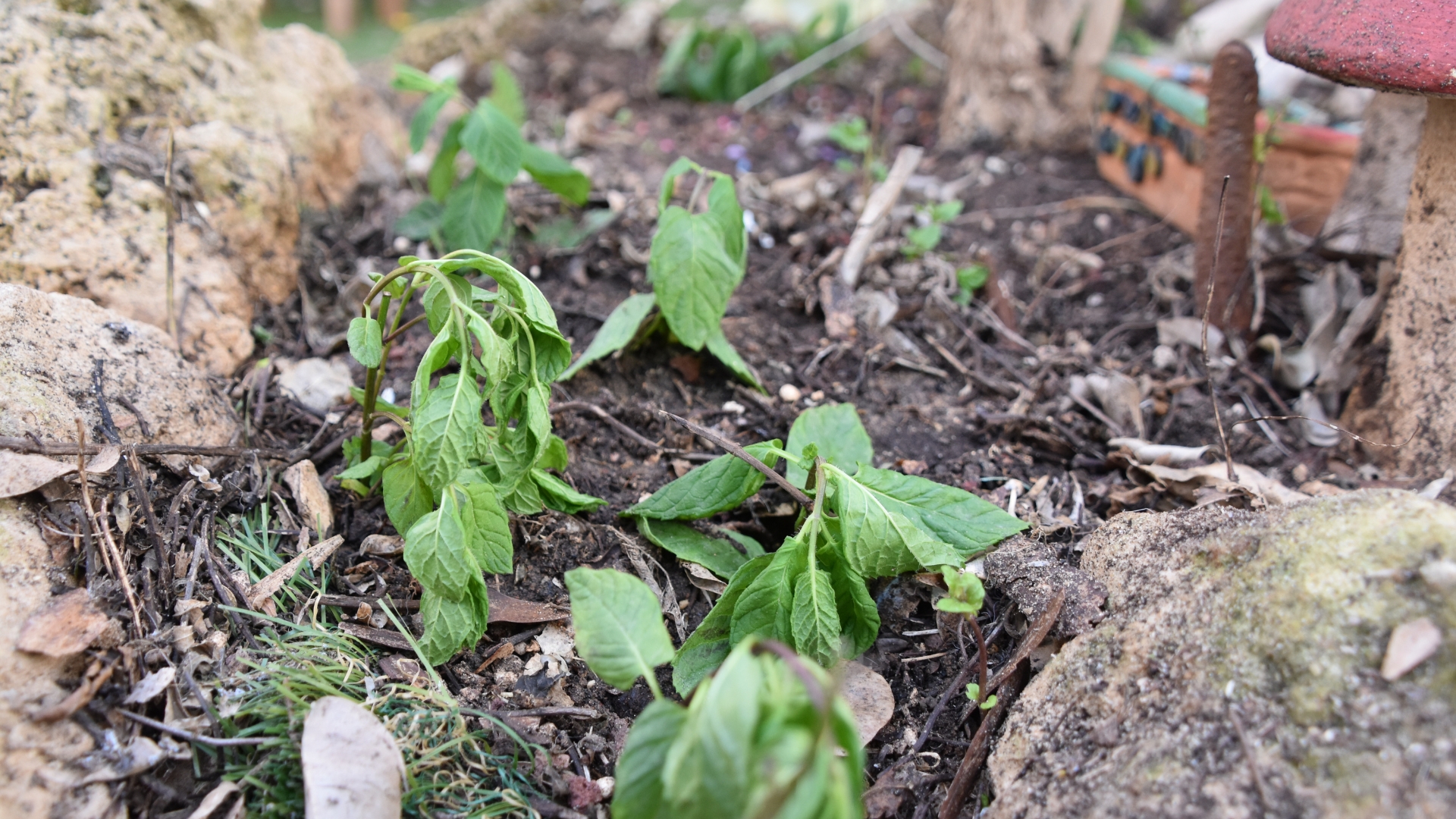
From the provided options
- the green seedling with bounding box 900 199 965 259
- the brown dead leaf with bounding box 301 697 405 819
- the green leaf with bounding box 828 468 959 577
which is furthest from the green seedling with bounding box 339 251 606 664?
the green seedling with bounding box 900 199 965 259

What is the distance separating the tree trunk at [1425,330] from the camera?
207 centimetres

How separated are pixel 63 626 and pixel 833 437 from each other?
4.60 ft

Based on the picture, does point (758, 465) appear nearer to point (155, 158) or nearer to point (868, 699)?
point (868, 699)

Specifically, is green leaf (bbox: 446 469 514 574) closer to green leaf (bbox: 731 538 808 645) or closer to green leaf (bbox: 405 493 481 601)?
green leaf (bbox: 405 493 481 601)

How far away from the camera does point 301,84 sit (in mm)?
2867

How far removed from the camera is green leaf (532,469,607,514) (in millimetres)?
1755

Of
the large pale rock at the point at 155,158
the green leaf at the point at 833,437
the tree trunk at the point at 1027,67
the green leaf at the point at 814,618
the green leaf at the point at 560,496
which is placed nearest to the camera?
the green leaf at the point at 814,618

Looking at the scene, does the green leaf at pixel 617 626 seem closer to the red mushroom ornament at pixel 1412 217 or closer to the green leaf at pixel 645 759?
the green leaf at pixel 645 759

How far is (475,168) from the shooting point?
2.52 meters

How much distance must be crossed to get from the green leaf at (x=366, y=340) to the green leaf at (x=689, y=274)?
2.17 ft

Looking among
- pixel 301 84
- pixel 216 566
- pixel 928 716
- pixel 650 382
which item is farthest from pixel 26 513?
pixel 301 84

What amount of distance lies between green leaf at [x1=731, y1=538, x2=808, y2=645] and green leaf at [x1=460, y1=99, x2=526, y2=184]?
4.46ft

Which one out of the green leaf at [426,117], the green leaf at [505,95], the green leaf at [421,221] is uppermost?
the green leaf at [426,117]

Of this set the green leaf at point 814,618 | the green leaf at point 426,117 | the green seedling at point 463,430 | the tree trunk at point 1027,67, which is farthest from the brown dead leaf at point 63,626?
the tree trunk at point 1027,67
